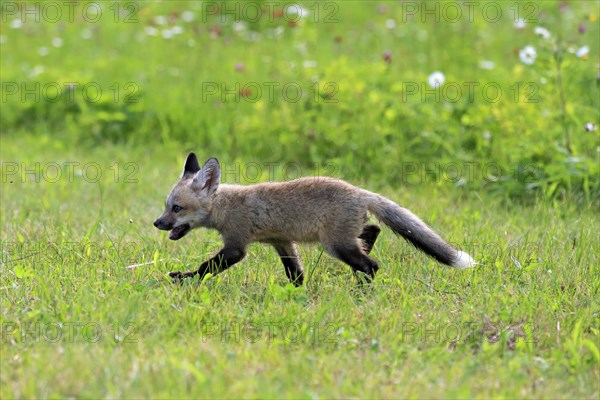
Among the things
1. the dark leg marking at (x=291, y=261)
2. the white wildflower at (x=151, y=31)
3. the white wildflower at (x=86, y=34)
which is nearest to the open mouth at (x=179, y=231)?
the dark leg marking at (x=291, y=261)

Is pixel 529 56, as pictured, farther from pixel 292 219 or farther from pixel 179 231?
pixel 179 231

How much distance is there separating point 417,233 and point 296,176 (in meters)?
3.62

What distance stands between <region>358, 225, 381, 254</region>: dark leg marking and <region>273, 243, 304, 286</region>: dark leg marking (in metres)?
0.46

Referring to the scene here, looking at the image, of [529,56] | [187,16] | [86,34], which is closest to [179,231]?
[529,56]

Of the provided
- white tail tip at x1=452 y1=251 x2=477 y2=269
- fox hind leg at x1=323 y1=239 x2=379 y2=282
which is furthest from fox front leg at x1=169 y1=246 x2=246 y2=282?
white tail tip at x1=452 y1=251 x2=477 y2=269

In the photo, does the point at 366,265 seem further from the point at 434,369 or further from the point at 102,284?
the point at 102,284

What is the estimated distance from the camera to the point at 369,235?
20.1 feet

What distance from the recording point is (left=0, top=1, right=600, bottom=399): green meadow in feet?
15.2

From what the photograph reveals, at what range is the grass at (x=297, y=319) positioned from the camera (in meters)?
4.40

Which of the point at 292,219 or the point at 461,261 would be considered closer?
the point at 461,261

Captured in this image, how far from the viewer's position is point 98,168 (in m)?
9.59

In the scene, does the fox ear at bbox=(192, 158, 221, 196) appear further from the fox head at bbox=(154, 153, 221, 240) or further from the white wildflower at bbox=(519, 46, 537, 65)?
the white wildflower at bbox=(519, 46, 537, 65)

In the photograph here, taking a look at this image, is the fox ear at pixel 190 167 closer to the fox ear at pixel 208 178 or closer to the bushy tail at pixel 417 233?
the fox ear at pixel 208 178

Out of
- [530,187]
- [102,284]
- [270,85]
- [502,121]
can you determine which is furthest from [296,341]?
[270,85]
